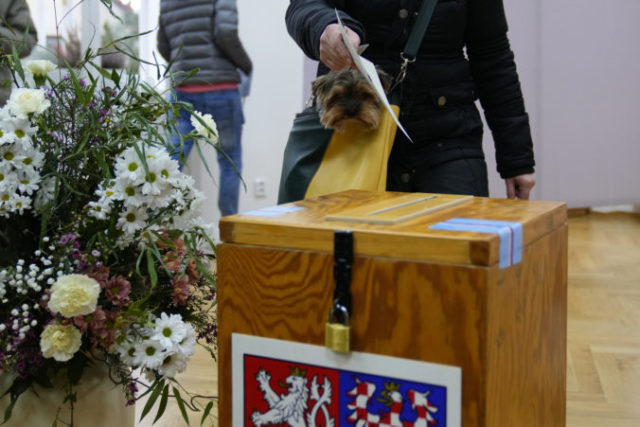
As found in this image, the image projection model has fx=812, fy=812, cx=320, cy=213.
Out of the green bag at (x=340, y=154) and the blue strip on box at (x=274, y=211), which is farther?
the green bag at (x=340, y=154)

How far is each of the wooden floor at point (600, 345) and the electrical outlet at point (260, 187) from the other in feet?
5.67

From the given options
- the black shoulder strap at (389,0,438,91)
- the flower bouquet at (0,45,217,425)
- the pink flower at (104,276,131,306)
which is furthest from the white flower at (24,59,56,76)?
the black shoulder strap at (389,0,438,91)

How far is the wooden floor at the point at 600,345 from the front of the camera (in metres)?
2.06

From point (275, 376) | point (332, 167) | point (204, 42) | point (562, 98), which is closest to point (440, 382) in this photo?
point (275, 376)

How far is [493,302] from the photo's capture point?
910mm

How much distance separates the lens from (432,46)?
64.4 inches

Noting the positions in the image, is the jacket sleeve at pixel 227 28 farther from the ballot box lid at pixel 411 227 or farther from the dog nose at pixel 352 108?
the ballot box lid at pixel 411 227

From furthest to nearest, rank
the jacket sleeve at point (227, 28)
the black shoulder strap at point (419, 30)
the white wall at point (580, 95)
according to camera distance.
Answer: the white wall at point (580, 95) < the jacket sleeve at point (227, 28) < the black shoulder strap at point (419, 30)

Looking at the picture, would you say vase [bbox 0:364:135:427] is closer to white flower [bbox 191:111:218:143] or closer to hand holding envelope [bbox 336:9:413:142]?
white flower [bbox 191:111:218:143]

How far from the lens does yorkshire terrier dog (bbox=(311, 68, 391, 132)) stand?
5.00 ft

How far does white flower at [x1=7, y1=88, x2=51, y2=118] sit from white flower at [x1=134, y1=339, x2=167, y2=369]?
1.33 feet

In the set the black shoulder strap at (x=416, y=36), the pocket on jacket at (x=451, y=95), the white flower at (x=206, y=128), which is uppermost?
the black shoulder strap at (x=416, y=36)

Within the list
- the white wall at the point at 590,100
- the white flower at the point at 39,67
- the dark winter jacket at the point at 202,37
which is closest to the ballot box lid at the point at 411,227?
the white flower at the point at 39,67

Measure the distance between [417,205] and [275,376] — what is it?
0.34 meters
